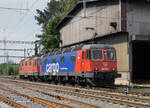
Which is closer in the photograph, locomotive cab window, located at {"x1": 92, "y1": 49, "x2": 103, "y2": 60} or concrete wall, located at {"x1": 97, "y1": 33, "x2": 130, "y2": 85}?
locomotive cab window, located at {"x1": 92, "y1": 49, "x2": 103, "y2": 60}

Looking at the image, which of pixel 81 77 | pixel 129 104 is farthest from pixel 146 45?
pixel 129 104

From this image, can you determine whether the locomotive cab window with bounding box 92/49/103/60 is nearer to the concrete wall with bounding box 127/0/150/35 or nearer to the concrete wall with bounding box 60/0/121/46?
the concrete wall with bounding box 60/0/121/46

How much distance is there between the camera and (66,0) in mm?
56062

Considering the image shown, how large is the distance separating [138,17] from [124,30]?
89.8 inches

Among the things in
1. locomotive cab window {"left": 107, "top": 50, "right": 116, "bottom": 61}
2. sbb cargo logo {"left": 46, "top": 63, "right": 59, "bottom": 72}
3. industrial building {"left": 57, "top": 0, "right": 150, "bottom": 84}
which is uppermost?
industrial building {"left": 57, "top": 0, "right": 150, "bottom": 84}

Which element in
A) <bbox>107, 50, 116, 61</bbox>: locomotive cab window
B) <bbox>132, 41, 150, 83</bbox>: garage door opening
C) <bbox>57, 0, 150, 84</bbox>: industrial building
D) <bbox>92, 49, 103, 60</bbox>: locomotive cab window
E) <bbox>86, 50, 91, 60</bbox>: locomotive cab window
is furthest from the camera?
<bbox>132, 41, 150, 83</bbox>: garage door opening

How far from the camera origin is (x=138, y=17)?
27.2m

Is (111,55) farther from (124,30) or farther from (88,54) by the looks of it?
(124,30)

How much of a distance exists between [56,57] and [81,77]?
5274 mm

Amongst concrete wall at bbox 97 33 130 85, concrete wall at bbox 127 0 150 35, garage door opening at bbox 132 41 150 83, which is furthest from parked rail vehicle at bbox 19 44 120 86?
garage door opening at bbox 132 41 150 83

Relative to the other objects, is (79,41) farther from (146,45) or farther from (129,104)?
(129,104)

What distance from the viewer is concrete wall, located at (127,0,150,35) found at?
2669 cm

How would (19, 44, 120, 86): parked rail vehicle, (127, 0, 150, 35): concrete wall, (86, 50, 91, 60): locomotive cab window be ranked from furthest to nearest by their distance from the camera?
(127, 0, 150, 35): concrete wall
(86, 50, 91, 60): locomotive cab window
(19, 44, 120, 86): parked rail vehicle

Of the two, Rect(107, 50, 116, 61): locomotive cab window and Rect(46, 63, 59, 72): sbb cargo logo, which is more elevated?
Rect(107, 50, 116, 61): locomotive cab window
